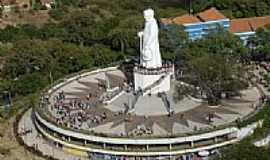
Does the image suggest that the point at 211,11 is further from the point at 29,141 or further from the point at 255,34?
the point at 29,141

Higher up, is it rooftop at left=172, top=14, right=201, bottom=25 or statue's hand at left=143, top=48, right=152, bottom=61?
statue's hand at left=143, top=48, right=152, bottom=61

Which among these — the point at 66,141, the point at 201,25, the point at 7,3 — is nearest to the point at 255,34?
the point at 201,25

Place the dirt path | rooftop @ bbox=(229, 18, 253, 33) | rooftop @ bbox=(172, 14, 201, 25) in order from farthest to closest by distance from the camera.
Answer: rooftop @ bbox=(172, 14, 201, 25) < rooftop @ bbox=(229, 18, 253, 33) < the dirt path

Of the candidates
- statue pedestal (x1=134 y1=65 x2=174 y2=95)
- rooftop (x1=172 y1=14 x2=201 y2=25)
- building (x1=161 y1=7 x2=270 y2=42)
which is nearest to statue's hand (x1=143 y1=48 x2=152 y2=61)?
statue pedestal (x1=134 y1=65 x2=174 y2=95)

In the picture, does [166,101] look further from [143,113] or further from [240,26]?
[240,26]

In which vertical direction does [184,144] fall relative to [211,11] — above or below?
below

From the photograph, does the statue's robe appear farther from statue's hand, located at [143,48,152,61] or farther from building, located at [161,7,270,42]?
building, located at [161,7,270,42]

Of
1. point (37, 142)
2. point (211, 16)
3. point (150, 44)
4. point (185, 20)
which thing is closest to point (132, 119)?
point (150, 44)

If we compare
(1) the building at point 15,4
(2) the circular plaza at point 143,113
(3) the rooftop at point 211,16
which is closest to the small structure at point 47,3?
(1) the building at point 15,4
